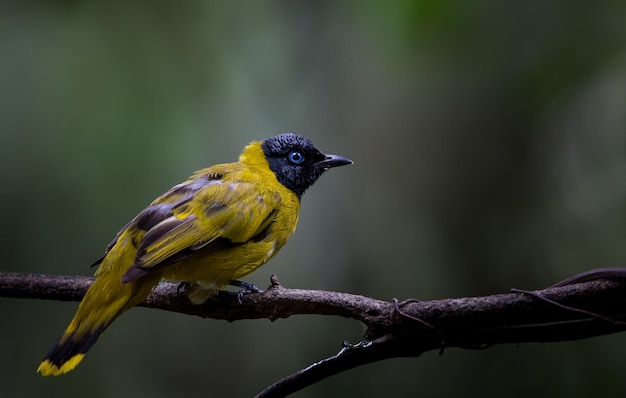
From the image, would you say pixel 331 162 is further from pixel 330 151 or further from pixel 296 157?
pixel 330 151

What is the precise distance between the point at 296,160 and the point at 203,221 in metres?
0.82

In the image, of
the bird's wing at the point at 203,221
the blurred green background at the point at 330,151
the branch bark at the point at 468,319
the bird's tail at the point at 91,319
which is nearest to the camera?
the branch bark at the point at 468,319

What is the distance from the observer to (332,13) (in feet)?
12.1

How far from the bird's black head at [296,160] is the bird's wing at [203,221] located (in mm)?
317

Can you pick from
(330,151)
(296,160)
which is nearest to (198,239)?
(296,160)

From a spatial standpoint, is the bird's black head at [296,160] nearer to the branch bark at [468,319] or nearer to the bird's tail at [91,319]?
the bird's tail at [91,319]

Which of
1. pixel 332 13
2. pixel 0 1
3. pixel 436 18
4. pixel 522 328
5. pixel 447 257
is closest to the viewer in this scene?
pixel 522 328

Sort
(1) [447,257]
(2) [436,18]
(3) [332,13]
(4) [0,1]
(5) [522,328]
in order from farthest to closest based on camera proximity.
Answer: (3) [332,13] → (1) [447,257] → (4) [0,1] → (2) [436,18] → (5) [522,328]

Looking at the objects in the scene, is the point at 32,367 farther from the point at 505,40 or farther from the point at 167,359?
the point at 505,40

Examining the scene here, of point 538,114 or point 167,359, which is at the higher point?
point 538,114

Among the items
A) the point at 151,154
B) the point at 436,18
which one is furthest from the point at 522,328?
the point at 151,154

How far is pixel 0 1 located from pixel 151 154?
991 millimetres

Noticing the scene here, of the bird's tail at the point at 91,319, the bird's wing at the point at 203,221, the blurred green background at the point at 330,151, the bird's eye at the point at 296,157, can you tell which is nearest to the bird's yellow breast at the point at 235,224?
the bird's wing at the point at 203,221

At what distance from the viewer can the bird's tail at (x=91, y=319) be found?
2.09 m
